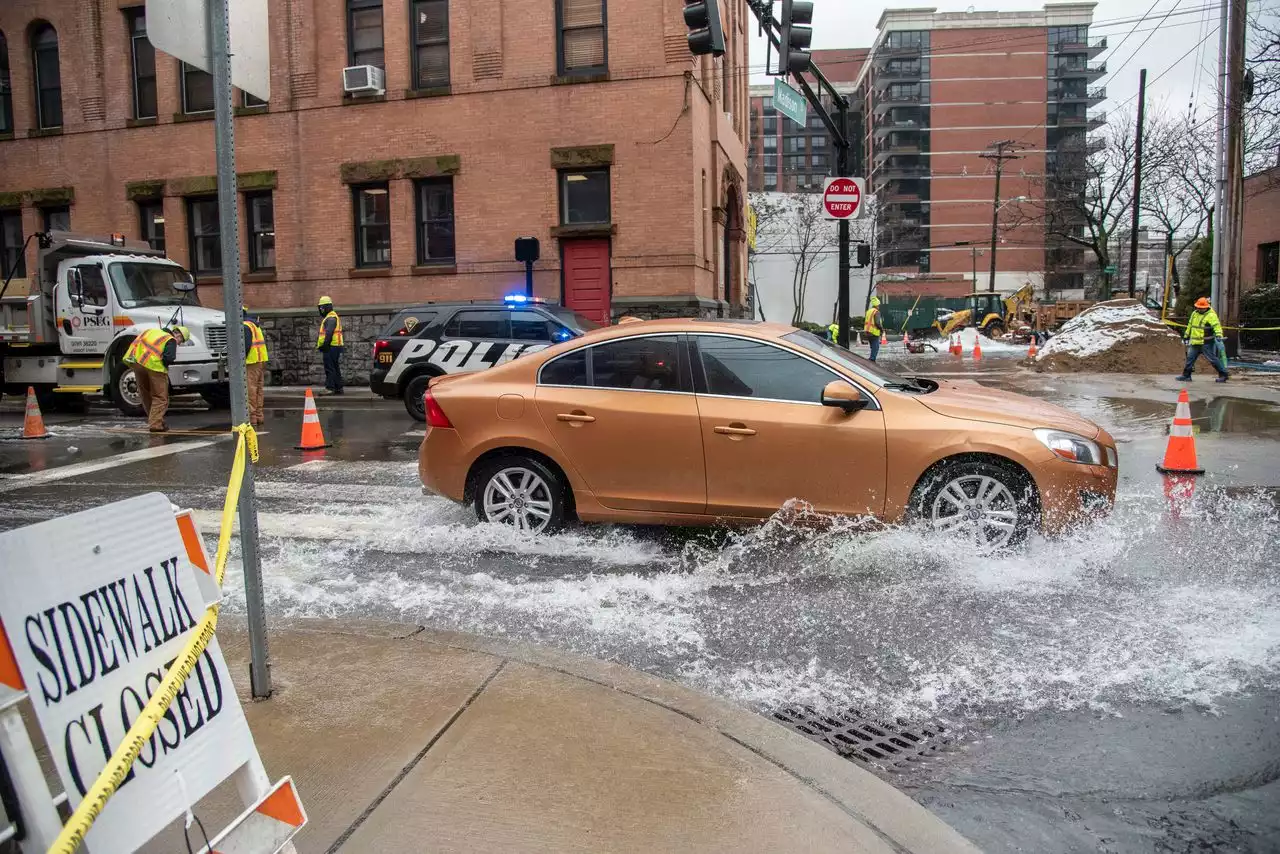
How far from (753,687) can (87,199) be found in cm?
2484

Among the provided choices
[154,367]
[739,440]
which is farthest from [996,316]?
[739,440]

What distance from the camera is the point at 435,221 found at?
21.3 meters

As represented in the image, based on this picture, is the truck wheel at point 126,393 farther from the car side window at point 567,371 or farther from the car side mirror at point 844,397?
the car side mirror at point 844,397

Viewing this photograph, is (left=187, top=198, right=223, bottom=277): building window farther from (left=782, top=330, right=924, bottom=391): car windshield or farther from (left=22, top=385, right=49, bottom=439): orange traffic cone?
(left=782, top=330, right=924, bottom=391): car windshield

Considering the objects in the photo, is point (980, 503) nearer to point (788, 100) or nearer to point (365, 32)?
point (788, 100)

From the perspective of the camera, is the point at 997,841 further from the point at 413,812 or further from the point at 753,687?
the point at 413,812

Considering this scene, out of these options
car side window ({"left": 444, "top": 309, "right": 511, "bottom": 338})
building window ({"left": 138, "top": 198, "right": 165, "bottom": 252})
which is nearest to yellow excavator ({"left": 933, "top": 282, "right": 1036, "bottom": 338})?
car side window ({"left": 444, "top": 309, "right": 511, "bottom": 338})

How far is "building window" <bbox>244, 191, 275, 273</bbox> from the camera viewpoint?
2241cm

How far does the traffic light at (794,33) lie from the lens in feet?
45.0

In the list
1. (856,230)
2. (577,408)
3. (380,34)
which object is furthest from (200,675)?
(856,230)

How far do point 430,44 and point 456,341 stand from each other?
1019cm

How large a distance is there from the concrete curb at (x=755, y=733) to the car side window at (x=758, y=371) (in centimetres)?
258

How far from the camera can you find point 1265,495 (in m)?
7.91

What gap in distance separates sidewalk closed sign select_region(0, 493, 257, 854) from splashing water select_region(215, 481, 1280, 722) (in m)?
2.27
